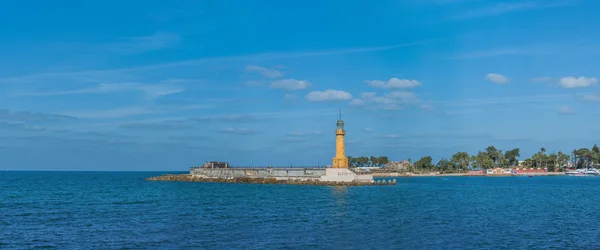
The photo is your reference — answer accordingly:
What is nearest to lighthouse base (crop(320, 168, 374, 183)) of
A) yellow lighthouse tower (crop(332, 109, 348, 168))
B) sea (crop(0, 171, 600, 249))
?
yellow lighthouse tower (crop(332, 109, 348, 168))

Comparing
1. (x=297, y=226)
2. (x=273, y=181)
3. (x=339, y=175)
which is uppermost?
(x=339, y=175)

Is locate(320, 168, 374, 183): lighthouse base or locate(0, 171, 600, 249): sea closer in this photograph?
locate(0, 171, 600, 249): sea

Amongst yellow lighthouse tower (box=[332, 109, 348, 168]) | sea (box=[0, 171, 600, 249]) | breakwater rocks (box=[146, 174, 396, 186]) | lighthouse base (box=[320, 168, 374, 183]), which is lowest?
sea (box=[0, 171, 600, 249])

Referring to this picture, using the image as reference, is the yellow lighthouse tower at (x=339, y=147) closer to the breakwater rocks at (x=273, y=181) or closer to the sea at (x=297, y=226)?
the breakwater rocks at (x=273, y=181)

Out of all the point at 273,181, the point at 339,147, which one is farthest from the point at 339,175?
the point at 273,181

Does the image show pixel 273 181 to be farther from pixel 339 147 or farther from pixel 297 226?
pixel 297 226

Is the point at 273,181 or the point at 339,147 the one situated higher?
the point at 339,147

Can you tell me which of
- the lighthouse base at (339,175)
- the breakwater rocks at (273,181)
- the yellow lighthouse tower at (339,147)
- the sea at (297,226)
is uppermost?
the yellow lighthouse tower at (339,147)

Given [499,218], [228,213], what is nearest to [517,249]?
[499,218]

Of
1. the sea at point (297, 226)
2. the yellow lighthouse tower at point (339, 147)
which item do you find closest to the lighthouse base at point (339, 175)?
the yellow lighthouse tower at point (339, 147)

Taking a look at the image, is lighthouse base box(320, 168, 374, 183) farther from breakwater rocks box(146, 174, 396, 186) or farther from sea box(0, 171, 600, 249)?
sea box(0, 171, 600, 249)

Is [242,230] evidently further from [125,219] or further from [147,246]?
[125,219]

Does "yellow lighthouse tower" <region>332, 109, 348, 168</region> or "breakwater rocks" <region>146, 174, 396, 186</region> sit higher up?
"yellow lighthouse tower" <region>332, 109, 348, 168</region>

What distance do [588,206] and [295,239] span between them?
3497 centimetres
